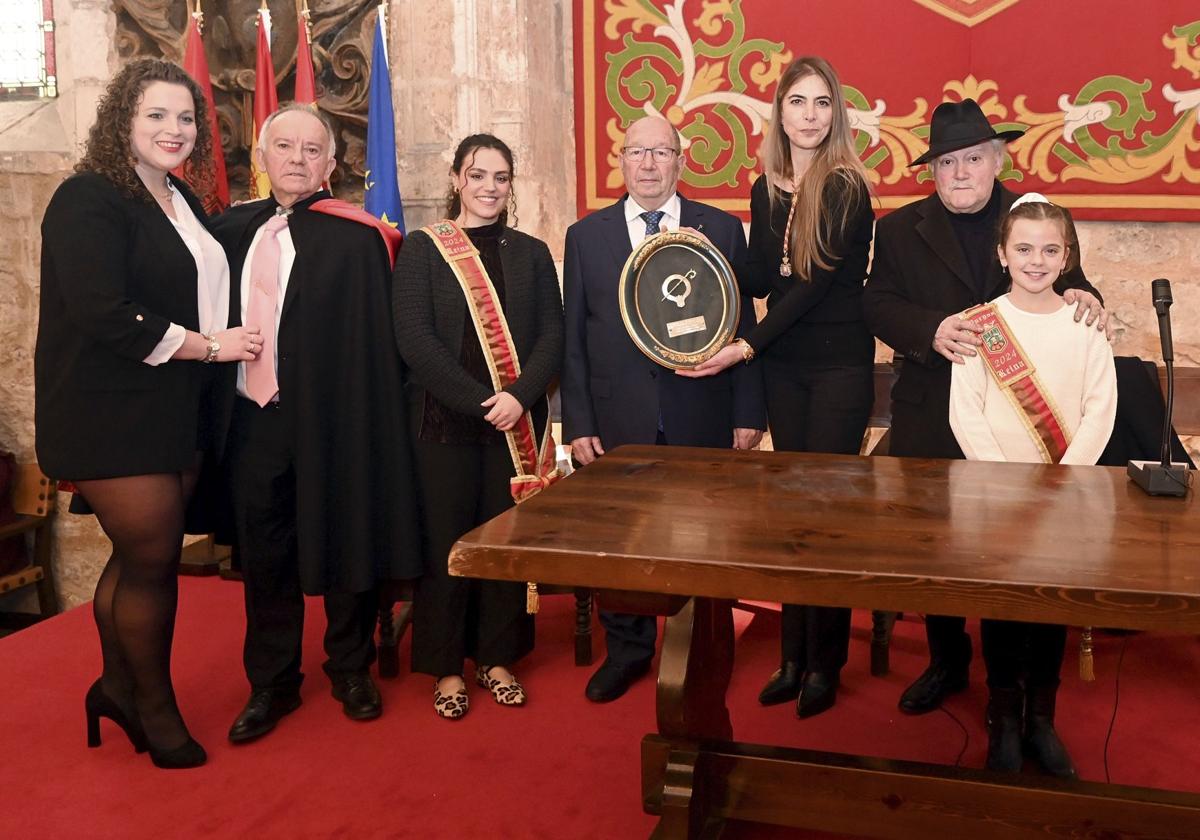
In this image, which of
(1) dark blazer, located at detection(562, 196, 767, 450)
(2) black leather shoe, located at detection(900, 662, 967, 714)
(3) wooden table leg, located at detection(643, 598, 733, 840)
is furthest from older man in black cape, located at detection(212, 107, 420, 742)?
(2) black leather shoe, located at detection(900, 662, 967, 714)

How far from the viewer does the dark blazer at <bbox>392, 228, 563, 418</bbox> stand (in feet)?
9.97

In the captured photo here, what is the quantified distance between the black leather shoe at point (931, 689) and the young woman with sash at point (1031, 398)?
17.4 inches

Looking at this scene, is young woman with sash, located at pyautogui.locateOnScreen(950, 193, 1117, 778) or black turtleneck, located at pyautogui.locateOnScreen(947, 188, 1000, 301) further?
black turtleneck, located at pyautogui.locateOnScreen(947, 188, 1000, 301)

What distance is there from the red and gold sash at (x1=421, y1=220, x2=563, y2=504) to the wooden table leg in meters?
0.81

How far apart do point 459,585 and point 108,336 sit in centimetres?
120

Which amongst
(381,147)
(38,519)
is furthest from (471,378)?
(38,519)

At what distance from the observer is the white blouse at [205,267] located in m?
2.81

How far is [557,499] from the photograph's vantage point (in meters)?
2.16

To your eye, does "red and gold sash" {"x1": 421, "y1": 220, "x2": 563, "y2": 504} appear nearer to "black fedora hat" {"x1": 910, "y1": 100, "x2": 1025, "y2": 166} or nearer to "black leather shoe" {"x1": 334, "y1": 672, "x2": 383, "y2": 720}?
"black leather shoe" {"x1": 334, "y1": 672, "x2": 383, "y2": 720}

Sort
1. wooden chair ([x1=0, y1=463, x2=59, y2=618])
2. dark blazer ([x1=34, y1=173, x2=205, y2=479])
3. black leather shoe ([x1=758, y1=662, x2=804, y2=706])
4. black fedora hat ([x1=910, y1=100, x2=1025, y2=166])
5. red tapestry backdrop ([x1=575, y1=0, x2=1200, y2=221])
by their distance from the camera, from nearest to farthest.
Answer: dark blazer ([x1=34, y1=173, x2=205, y2=479]), black fedora hat ([x1=910, y1=100, x2=1025, y2=166]), black leather shoe ([x1=758, y1=662, x2=804, y2=706]), red tapestry backdrop ([x1=575, y1=0, x2=1200, y2=221]), wooden chair ([x1=0, y1=463, x2=59, y2=618])

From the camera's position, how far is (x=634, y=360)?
3.15 meters

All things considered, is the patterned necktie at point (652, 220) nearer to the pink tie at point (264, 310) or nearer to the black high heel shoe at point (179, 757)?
the pink tie at point (264, 310)

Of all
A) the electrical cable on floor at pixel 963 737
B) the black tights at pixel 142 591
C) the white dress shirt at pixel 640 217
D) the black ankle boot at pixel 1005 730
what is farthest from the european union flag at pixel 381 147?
the black ankle boot at pixel 1005 730

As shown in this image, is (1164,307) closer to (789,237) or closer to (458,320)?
(789,237)
